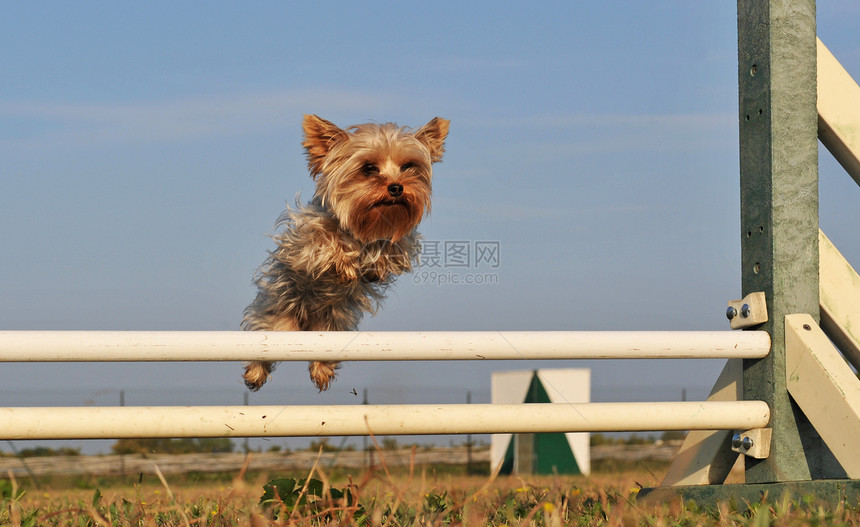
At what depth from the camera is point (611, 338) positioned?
97.7 inches

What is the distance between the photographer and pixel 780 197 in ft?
9.22

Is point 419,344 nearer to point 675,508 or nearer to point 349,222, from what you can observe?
point 675,508

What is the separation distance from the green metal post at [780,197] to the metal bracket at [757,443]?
28 millimetres

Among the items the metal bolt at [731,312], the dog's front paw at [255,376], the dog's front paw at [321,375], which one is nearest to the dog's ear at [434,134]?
the dog's front paw at [321,375]

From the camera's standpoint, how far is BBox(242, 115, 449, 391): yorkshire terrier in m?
3.87

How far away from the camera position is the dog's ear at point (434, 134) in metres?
4.24

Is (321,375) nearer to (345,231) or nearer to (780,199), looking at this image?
(345,231)

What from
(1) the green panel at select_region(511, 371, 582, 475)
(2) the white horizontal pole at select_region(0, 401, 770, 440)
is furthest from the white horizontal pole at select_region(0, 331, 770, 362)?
(1) the green panel at select_region(511, 371, 582, 475)

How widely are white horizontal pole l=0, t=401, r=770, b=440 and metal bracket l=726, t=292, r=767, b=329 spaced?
72 centimetres

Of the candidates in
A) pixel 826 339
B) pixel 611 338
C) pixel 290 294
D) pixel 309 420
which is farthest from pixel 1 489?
pixel 826 339

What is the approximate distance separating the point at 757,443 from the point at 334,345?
145cm

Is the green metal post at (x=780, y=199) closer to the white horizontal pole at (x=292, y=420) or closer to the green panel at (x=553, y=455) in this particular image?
the white horizontal pole at (x=292, y=420)

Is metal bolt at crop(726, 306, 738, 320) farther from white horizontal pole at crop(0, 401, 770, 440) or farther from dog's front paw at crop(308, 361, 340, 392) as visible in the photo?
dog's front paw at crop(308, 361, 340, 392)

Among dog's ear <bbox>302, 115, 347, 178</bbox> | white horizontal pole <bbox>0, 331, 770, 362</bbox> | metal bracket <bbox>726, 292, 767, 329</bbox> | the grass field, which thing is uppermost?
dog's ear <bbox>302, 115, 347, 178</bbox>
